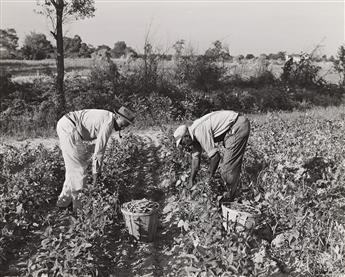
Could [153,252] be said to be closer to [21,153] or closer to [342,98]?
[21,153]

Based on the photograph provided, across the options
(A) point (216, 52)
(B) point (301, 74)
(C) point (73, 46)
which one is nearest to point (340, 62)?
(B) point (301, 74)

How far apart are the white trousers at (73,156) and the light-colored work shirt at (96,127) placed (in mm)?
94

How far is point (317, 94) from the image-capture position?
1648 centimetres

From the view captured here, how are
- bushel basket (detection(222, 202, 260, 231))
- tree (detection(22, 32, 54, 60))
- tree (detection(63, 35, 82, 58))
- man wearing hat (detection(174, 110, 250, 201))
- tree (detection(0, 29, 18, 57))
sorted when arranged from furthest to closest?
tree (detection(0, 29, 18, 57))
tree (detection(63, 35, 82, 58))
tree (detection(22, 32, 54, 60))
man wearing hat (detection(174, 110, 250, 201))
bushel basket (detection(222, 202, 260, 231))

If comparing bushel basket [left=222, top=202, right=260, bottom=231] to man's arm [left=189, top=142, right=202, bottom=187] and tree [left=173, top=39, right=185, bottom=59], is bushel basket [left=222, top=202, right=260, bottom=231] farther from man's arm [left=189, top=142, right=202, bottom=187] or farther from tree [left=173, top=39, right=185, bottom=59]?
tree [left=173, top=39, right=185, bottom=59]

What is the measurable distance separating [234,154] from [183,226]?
1.06 meters

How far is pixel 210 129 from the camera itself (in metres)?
4.76

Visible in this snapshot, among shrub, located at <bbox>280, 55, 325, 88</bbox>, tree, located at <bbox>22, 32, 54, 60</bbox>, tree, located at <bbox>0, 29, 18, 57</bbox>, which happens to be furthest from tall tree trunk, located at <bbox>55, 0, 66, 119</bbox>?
tree, located at <bbox>0, 29, 18, 57</bbox>

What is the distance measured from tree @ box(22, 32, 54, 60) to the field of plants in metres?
20.4

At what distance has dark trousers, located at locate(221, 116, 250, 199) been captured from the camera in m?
4.88

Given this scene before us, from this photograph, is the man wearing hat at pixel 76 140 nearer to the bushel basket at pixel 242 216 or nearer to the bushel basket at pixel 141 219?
the bushel basket at pixel 141 219

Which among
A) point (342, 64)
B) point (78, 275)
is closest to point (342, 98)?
point (342, 64)

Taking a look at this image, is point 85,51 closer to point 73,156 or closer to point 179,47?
point 179,47

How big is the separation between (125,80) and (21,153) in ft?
22.2
